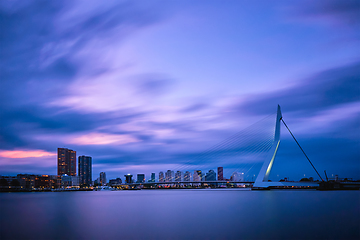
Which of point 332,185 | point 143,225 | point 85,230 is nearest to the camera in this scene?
point 85,230

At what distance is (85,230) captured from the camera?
1817cm

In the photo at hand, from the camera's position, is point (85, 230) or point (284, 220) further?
point (284, 220)

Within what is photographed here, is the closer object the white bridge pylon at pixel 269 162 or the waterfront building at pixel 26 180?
the white bridge pylon at pixel 269 162

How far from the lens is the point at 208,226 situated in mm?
18719

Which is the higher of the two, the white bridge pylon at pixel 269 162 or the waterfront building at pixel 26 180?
the white bridge pylon at pixel 269 162

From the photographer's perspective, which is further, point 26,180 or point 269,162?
point 26,180

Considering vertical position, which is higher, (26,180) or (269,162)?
(269,162)

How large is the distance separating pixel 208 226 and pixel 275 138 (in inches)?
1599

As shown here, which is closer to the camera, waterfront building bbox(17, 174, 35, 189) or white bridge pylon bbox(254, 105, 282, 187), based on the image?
white bridge pylon bbox(254, 105, 282, 187)

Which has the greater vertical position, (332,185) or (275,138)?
(275,138)

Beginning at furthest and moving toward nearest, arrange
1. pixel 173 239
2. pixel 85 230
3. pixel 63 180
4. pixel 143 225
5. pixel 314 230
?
1. pixel 63 180
2. pixel 143 225
3. pixel 85 230
4. pixel 314 230
5. pixel 173 239

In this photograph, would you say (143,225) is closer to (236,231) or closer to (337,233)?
(236,231)

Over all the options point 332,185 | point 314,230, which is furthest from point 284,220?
point 332,185

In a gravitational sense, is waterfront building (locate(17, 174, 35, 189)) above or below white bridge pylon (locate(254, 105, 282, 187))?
below
